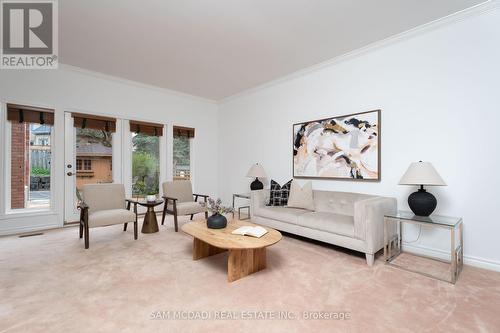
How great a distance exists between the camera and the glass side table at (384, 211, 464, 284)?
7.46 ft

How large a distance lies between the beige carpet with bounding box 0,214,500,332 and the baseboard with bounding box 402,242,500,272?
0.14 meters

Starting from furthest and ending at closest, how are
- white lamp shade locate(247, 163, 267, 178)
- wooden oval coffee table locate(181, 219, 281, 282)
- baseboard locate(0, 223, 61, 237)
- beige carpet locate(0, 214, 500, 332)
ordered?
1. white lamp shade locate(247, 163, 267, 178)
2. baseboard locate(0, 223, 61, 237)
3. wooden oval coffee table locate(181, 219, 281, 282)
4. beige carpet locate(0, 214, 500, 332)

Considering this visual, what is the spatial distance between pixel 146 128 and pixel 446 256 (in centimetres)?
546

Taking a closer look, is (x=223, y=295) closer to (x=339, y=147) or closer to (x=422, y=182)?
(x=422, y=182)

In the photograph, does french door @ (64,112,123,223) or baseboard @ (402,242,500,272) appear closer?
baseboard @ (402,242,500,272)

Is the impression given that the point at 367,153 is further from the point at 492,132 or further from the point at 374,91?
the point at 492,132

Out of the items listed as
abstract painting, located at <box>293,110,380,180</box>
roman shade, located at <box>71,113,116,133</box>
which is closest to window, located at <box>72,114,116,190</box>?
roman shade, located at <box>71,113,116,133</box>

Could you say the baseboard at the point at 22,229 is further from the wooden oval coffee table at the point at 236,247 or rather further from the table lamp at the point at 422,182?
the table lamp at the point at 422,182

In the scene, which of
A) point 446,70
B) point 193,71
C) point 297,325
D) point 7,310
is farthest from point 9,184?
point 446,70

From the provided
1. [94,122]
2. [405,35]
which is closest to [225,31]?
[405,35]

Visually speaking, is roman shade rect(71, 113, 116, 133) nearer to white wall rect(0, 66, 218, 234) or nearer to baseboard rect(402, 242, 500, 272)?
white wall rect(0, 66, 218, 234)

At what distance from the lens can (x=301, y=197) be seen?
3.78 meters

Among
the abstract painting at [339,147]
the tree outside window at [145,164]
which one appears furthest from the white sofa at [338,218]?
the tree outside window at [145,164]

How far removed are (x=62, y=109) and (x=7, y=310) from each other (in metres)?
3.49
